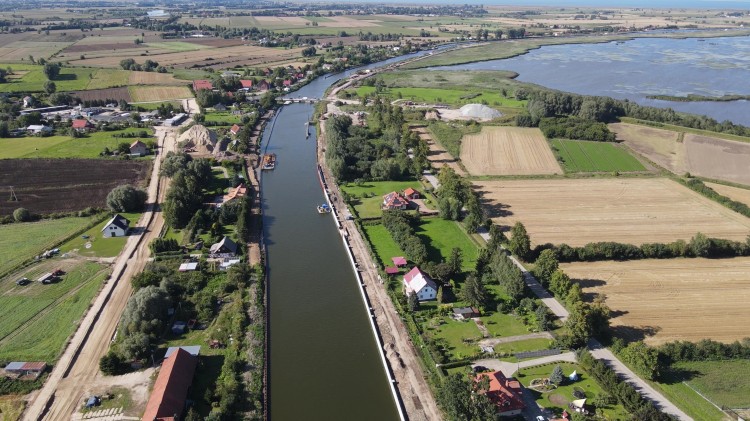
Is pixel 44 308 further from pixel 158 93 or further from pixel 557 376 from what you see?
pixel 158 93

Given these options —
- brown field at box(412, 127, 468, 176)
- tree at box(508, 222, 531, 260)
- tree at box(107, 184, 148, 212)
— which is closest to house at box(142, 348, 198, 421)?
tree at box(107, 184, 148, 212)

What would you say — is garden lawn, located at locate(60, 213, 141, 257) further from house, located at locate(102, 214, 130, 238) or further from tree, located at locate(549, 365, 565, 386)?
tree, located at locate(549, 365, 565, 386)

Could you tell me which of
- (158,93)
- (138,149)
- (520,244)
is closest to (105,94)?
(158,93)

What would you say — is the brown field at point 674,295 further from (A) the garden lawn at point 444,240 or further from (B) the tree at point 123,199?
(B) the tree at point 123,199

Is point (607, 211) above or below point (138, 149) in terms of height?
below

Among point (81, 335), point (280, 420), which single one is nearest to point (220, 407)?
point (280, 420)

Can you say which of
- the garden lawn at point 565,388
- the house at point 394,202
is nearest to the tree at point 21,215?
the house at point 394,202

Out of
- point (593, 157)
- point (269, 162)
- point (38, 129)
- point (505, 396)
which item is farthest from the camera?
point (38, 129)

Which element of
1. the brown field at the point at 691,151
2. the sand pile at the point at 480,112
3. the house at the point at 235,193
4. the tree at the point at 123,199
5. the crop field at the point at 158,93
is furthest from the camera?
the crop field at the point at 158,93
